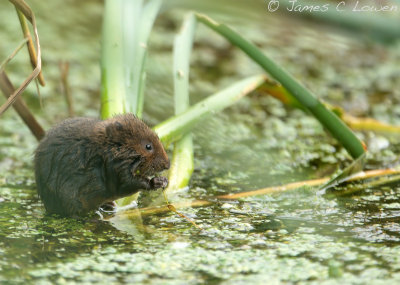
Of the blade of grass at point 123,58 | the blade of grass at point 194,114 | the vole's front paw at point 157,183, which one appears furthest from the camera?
the blade of grass at point 123,58

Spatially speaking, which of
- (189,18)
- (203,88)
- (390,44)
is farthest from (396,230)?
(390,44)

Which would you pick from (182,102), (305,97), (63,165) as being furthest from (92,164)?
(305,97)

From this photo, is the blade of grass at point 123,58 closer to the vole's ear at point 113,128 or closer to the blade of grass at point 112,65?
the blade of grass at point 112,65

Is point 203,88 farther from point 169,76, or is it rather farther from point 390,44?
point 390,44

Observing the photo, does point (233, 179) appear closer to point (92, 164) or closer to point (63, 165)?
point (92, 164)

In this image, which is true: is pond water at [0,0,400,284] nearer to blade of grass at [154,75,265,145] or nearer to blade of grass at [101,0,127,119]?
blade of grass at [154,75,265,145]

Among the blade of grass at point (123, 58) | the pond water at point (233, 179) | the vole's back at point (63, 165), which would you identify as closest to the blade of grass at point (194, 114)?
the blade of grass at point (123, 58)
